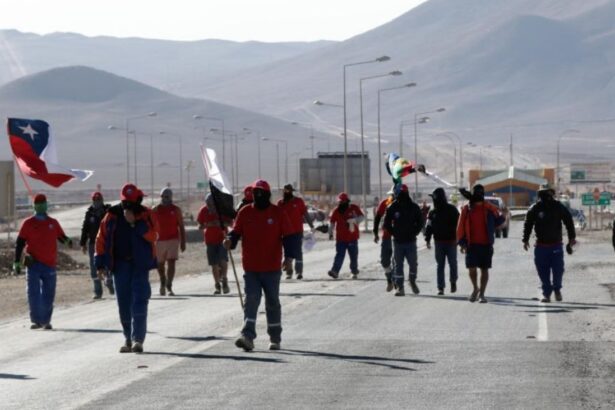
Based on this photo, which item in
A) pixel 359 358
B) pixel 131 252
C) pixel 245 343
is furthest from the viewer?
pixel 131 252

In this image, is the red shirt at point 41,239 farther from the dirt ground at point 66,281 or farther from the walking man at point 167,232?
the walking man at point 167,232

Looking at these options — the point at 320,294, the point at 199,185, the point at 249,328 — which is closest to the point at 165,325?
the point at 249,328

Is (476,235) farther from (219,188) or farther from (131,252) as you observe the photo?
(131,252)

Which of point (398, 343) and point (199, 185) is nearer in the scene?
point (398, 343)

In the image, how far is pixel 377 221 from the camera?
24297 mm

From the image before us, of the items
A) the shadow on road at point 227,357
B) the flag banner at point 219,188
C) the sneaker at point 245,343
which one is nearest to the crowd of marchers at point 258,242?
the sneaker at point 245,343

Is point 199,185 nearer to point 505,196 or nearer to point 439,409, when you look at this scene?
point 505,196

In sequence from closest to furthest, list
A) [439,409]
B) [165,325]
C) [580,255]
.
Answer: [439,409]
[165,325]
[580,255]

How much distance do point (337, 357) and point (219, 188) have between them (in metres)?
3.98

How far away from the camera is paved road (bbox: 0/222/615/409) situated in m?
12.3

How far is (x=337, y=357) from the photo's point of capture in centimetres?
1505

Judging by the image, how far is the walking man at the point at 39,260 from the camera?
768 inches

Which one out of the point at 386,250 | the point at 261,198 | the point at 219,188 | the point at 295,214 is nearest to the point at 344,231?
the point at 295,214

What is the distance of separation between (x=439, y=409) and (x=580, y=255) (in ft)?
97.4
